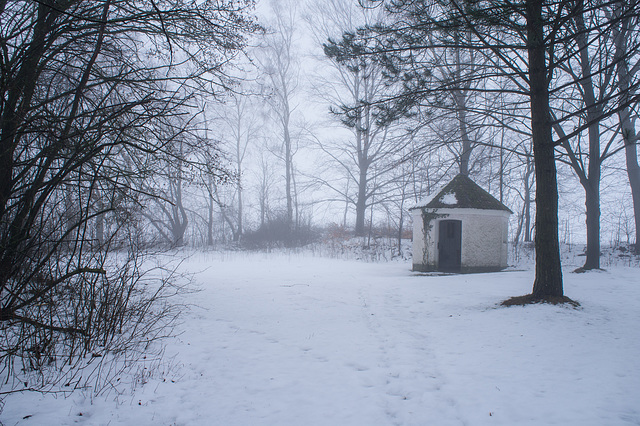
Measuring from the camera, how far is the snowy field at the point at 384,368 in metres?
3.21

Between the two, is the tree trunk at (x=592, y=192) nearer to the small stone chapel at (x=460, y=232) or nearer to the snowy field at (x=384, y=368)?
the small stone chapel at (x=460, y=232)

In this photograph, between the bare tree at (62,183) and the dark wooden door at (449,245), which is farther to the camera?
the dark wooden door at (449,245)

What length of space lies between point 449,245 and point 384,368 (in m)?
9.87

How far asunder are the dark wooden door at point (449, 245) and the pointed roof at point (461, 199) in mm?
704

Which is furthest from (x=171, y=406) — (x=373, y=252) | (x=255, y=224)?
(x=255, y=224)

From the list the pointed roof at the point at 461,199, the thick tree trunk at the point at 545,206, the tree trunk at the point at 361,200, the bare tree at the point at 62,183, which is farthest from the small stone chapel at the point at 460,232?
the tree trunk at the point at 361,200

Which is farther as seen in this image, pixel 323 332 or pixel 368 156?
pixel 368 156

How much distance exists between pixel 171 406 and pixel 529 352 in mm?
4091

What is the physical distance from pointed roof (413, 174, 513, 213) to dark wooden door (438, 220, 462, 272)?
704 mm

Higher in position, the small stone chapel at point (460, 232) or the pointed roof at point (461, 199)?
the pointed roof at point (461, 199)

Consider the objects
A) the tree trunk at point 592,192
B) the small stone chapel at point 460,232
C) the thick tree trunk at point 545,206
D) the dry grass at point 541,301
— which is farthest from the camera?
the small stone chapel at point 460,232

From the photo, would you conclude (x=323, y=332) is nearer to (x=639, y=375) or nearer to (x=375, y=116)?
(x=639, y=375)

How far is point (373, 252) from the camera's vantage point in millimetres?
18844

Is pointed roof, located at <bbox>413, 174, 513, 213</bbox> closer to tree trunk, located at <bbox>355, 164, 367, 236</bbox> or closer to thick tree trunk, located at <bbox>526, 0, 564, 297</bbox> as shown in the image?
thick tree trunk, located at <bbox>526, 0, 564, 297</bbox>
